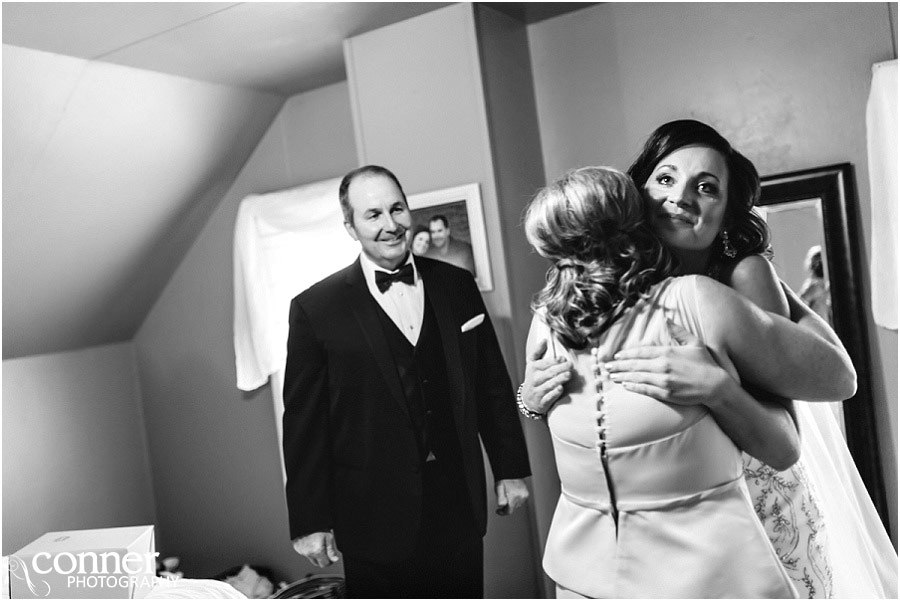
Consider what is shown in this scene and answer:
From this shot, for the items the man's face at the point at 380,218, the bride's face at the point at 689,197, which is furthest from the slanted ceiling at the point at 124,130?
the bride's face at the point at 689,197

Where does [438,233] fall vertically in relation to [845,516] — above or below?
above

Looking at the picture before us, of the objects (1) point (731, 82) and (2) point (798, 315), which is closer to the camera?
(2) point (798, 315)

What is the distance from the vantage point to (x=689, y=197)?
1590 millimetres

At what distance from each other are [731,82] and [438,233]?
2.92 feet

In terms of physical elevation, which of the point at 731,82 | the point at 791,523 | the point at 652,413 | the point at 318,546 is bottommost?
the point at 318,546

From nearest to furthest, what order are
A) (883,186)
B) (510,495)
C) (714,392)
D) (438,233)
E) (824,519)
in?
(714,392) < (824,519) < (883,186) < (510,495) < (438,233)

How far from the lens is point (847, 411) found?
209 cm

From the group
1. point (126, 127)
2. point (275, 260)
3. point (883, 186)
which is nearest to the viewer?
point (883, 186)

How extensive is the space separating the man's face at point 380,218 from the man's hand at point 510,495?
67 cm

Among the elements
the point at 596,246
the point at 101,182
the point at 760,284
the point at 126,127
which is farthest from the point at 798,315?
the point at 101,182

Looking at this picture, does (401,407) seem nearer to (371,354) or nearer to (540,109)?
(371,354)

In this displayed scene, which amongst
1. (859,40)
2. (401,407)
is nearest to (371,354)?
(401,407)

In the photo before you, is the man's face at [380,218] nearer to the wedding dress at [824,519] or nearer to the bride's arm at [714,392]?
the bride's arm at [714,392]

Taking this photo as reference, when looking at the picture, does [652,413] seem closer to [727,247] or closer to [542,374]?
[542,374]
